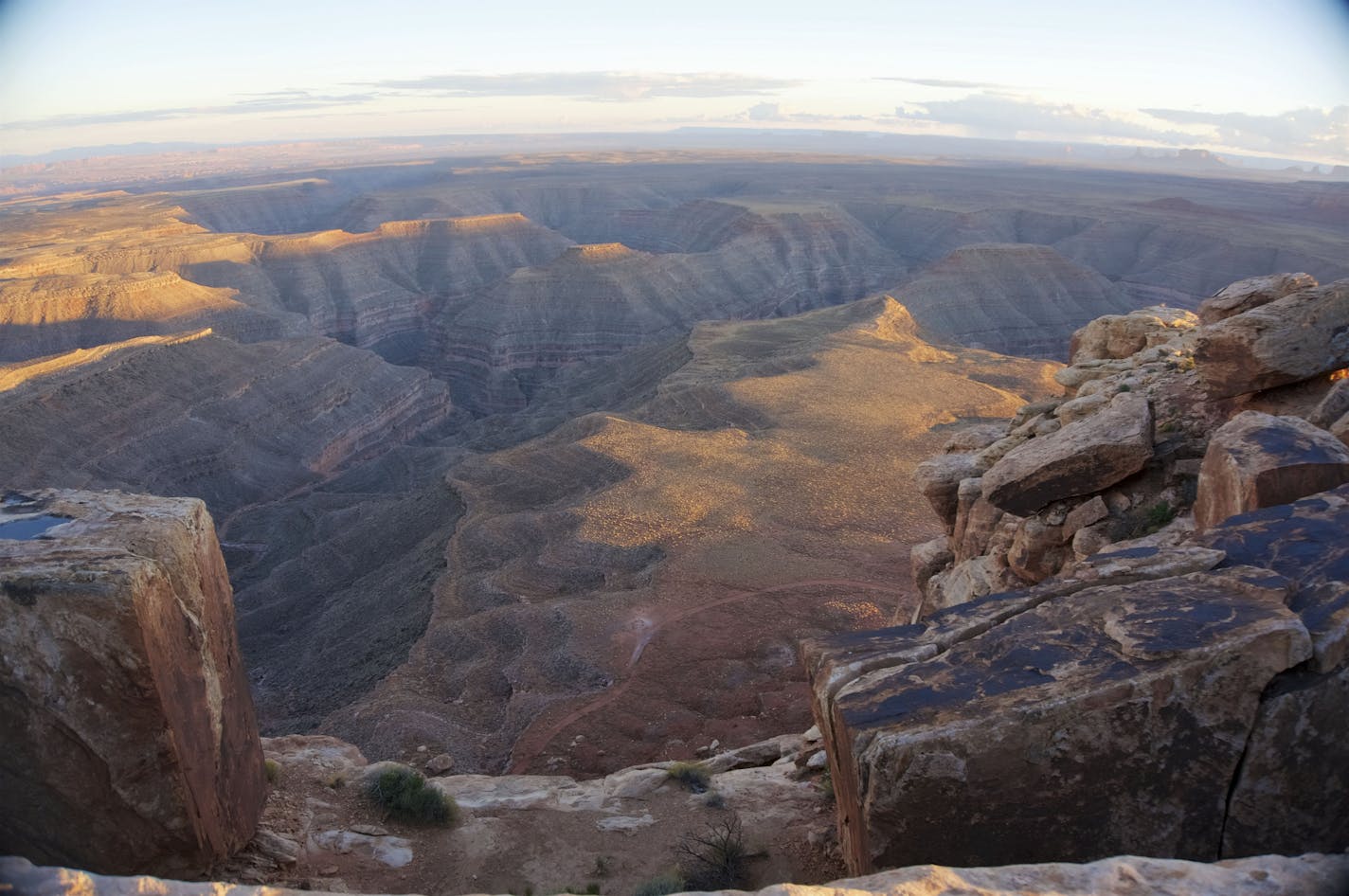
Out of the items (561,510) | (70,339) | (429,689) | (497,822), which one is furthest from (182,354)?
(497,822)

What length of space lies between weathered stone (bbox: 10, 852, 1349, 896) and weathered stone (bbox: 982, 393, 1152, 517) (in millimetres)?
6355

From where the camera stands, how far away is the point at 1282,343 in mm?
10719

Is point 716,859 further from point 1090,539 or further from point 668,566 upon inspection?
point 668,566

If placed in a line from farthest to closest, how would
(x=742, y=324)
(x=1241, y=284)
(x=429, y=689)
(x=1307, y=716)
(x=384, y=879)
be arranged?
(x=742, y=324)
(x=429, y=689)
(x=1241, y=284)
(x=384, y=879)
(x=1307, y=716)

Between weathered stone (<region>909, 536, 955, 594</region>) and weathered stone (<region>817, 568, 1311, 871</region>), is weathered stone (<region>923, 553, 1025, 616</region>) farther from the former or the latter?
weathered stone (<region>817, 568, 1311, 871</region>)

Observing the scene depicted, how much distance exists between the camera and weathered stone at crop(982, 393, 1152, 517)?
11.0 metres

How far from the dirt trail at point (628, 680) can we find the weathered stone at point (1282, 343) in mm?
11743

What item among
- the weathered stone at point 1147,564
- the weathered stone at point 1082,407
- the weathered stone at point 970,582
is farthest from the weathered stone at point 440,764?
the weathered stone at point 1082,407

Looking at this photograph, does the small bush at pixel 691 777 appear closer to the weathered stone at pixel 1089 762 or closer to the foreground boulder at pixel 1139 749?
the foreground boulder at pixel 1139 749

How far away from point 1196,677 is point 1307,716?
2.23ft

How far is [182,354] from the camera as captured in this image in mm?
48031

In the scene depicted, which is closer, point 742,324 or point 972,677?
point 972,677

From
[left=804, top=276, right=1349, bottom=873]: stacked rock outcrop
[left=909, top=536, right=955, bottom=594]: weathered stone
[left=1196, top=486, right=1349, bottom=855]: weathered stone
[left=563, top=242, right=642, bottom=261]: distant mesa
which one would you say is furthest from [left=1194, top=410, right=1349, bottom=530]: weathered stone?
[left=563, top=242, right=642, bottom=261]: distant mesa

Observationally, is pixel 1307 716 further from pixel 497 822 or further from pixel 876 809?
pixel 497 822
